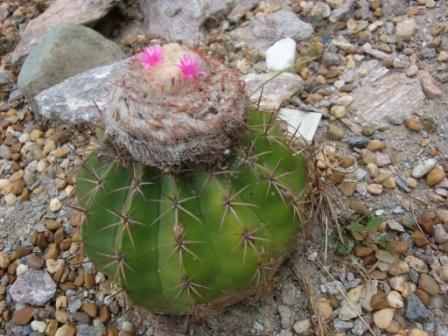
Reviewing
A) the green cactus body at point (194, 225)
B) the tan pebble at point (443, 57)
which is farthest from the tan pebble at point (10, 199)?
the tan pebble at point (443, 57)

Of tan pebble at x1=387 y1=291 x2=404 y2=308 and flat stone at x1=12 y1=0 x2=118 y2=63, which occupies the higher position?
flat stone at x1=12 y1=0 x2=118 y2=63

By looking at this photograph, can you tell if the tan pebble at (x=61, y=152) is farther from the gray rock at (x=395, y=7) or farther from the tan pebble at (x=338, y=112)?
the gray rock at (x=395, y=7)

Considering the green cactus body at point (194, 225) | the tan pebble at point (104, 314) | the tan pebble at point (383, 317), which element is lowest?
the tan pebble at point (383, 317)

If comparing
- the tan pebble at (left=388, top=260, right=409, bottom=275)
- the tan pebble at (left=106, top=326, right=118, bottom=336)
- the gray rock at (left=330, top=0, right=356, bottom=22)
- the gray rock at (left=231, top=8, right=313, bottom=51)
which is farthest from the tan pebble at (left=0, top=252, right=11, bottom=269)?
the gray rock at (left=330, top=0, right=356, bottom=22)

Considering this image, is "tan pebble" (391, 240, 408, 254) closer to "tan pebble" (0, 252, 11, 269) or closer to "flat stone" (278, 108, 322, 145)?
"flat stone" (278, 108, 322, 145)

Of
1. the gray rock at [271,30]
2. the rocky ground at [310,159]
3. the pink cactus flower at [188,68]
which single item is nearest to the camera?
the pink cactus flower at [188,68]

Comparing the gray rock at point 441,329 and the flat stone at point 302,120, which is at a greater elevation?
the flat stone at point 302,120

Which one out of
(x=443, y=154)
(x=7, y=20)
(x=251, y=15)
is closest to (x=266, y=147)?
(x=443, y=154)
